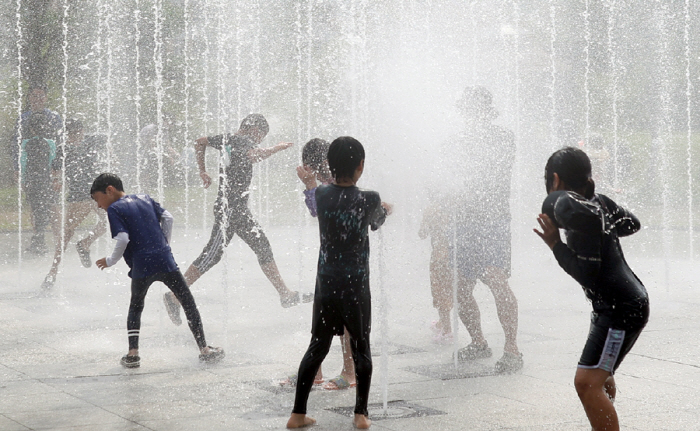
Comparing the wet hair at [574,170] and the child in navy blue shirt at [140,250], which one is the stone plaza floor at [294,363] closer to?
the child in navy blue shirt at [140,250]

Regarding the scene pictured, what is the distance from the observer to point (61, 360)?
18.9 ft

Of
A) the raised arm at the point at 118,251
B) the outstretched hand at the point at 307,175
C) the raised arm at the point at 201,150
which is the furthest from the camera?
the raised arm at the point at 201,150

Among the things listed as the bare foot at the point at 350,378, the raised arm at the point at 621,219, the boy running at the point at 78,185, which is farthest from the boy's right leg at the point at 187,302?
the boy running at the point at 78,185

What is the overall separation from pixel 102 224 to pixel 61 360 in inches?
162

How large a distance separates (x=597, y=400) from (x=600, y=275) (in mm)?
481

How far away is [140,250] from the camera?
5.59 metres

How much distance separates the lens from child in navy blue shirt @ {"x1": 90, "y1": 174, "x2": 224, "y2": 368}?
5516mm

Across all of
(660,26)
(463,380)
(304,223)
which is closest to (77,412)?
(463,380)

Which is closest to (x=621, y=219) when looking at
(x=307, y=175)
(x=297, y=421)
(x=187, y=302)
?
(x=297, y=421)

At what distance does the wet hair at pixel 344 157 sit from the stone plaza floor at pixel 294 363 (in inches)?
46.7

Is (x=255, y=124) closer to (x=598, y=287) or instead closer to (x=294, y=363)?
(x=294, y=363)

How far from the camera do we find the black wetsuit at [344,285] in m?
4.17

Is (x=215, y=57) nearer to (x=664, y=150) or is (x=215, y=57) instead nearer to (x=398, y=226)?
(x=664, y=150)

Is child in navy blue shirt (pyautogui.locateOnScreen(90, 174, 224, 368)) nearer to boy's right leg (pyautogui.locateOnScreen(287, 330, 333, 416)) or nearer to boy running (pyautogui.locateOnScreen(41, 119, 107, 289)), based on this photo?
boy's right leg (pyautogui.locateOnScreen(287, 330, 333, 416))
